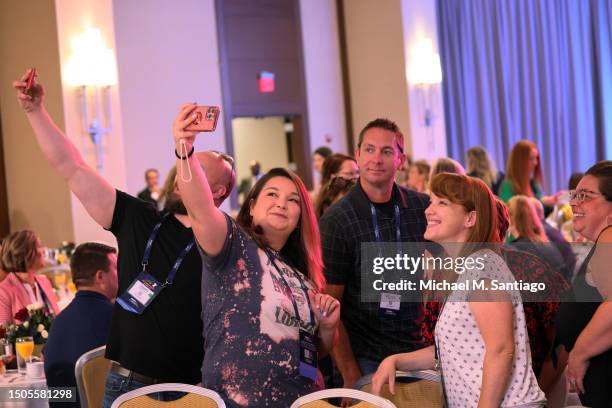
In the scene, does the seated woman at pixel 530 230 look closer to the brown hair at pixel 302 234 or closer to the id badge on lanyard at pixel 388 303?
the id badge on lanyard at pixel 388 303

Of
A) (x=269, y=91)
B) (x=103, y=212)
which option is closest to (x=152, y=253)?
Result: (x=103, y=212)

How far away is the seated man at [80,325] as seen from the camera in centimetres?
346

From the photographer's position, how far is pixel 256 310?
2279mm

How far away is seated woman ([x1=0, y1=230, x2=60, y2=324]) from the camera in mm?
4555

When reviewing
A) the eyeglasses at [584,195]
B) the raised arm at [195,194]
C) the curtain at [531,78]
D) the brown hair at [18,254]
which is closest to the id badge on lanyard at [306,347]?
the raised arm at [195,194]

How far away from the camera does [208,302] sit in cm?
232

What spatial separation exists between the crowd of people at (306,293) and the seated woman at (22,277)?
112 cm

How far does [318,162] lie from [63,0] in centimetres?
286

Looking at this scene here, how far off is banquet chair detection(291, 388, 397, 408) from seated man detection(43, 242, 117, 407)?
1363 mm

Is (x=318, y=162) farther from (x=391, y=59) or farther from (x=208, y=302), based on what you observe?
(x=208, y=302)

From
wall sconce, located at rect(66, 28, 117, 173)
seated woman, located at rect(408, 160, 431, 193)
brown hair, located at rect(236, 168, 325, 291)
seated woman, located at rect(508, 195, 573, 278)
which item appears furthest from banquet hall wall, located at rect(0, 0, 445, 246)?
brown hair, located at rect(236, 168, 325, 291)

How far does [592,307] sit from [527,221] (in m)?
2.07

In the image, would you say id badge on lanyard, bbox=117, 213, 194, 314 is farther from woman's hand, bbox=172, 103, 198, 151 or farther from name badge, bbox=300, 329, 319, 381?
woman's hand, bbox=172, 103, 198, 151

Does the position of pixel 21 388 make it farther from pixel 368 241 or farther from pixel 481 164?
pixel 481 164
